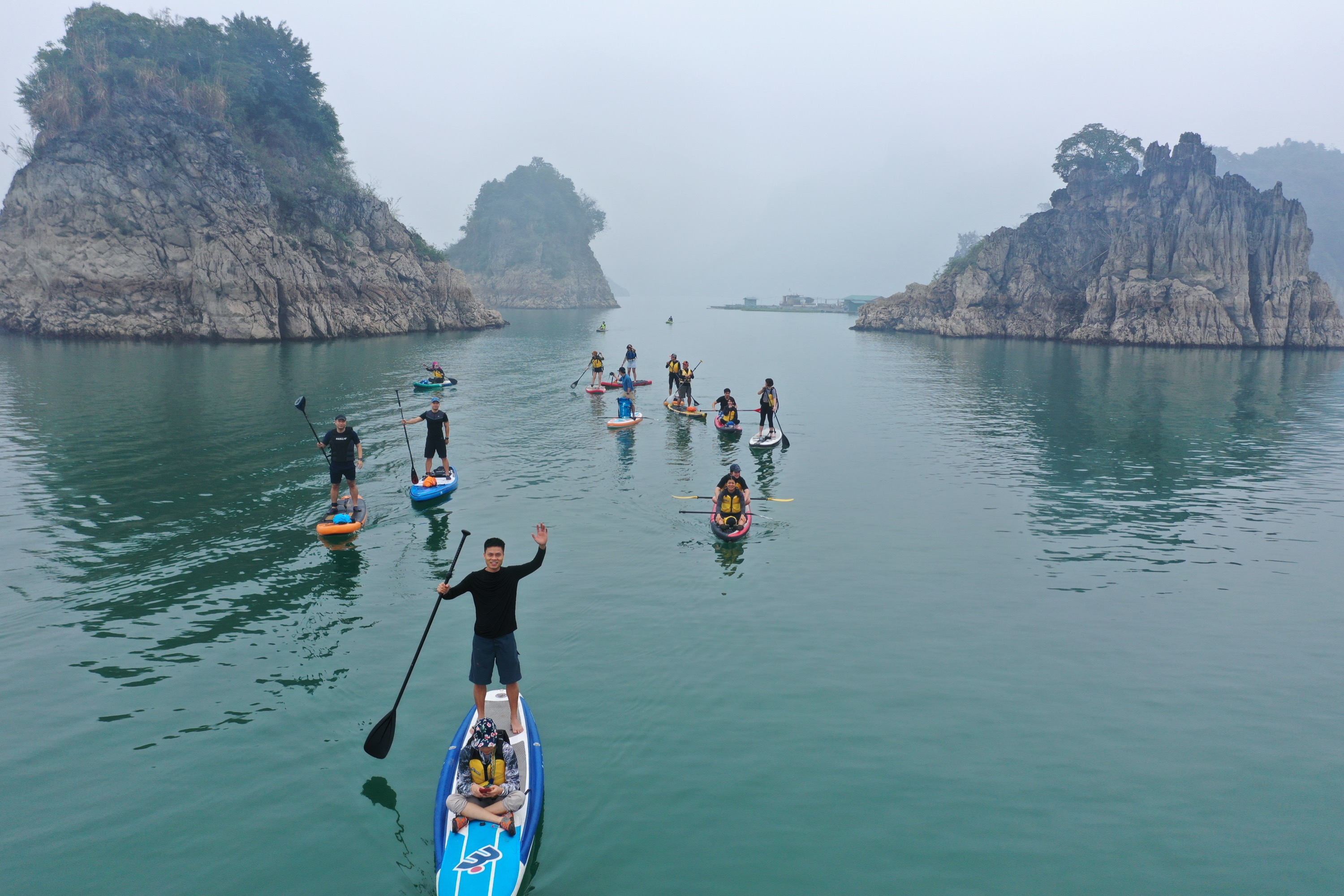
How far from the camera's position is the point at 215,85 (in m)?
76.4

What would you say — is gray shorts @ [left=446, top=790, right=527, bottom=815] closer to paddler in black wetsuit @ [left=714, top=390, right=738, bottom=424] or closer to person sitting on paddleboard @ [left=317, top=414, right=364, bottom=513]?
person sitting on paddleboard @ [left=317, top=414, right=364, bottom=513]

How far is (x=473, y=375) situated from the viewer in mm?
48219

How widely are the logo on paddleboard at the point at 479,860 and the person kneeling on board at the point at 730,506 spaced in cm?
1104

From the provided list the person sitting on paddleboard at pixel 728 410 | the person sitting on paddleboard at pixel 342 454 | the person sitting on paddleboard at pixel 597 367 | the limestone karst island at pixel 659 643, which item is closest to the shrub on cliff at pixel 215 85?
the limestone karst island at pixel 659 643

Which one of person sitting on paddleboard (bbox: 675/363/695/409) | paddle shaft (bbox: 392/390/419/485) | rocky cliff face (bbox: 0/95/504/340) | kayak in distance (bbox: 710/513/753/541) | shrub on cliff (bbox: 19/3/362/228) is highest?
shrub on cliff (bbox: 19/3/362/228)

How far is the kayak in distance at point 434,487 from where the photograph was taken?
19062 millimetres

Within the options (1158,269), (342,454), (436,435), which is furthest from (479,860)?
(1158,269)

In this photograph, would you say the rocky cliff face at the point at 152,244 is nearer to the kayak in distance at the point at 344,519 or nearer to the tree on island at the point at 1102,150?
the kayak in distance at the point at 344,519

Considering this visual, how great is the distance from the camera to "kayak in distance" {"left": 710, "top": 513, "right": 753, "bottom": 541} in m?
17.2

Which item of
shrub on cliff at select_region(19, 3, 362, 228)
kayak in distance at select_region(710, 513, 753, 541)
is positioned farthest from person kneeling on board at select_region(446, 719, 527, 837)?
shrub on cliff at select_region(19, 3, 362, 228)

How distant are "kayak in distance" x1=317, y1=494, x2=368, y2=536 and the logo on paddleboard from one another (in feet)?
36.7

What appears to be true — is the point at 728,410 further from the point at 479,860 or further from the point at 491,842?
the point at 479,860

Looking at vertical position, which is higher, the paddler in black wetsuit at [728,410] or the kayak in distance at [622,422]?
the paddler in black wetsuit at [728,410]

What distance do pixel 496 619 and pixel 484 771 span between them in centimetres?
184
